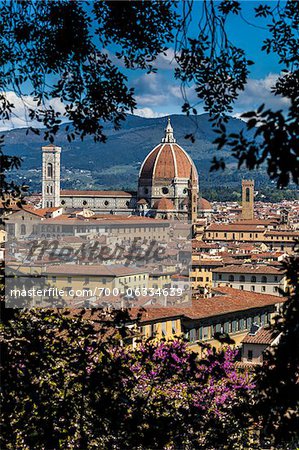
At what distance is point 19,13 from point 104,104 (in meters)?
0.66

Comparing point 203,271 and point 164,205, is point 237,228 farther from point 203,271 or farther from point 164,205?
point 203,271

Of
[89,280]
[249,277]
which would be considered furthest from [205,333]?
[249,277]

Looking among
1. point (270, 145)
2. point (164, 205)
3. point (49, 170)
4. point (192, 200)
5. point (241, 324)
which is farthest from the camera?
point (49, 170)

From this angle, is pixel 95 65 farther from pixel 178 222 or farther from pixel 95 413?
pixel 178 222

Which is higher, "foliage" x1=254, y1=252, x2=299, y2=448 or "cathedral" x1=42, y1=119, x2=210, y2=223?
"cathedral" x1=42, y1=119, x2=210, y2=223

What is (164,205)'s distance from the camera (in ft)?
300

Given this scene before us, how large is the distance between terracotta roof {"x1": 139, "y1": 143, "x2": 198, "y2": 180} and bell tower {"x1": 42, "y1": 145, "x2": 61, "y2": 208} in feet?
31.1

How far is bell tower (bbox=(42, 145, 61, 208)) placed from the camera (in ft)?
325

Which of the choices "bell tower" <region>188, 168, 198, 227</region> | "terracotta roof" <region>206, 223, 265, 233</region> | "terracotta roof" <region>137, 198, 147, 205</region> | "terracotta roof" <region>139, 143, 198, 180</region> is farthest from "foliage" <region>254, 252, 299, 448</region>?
"terracotta roof" <region>139, 143, 198, 180</region>

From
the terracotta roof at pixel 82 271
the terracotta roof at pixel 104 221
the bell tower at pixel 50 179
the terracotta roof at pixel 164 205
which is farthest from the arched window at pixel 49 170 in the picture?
the terracotta roof at pixel 82 271

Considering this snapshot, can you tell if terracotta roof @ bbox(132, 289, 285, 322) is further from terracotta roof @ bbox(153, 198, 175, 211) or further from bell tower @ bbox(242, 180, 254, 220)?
bell tower @ bbox(242, 180, 254, 220)

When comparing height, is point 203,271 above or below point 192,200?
below

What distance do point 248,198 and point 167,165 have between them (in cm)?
979

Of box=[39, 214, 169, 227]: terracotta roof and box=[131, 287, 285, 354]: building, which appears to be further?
box=[39, 214, 169, 227]: terracotta roof
